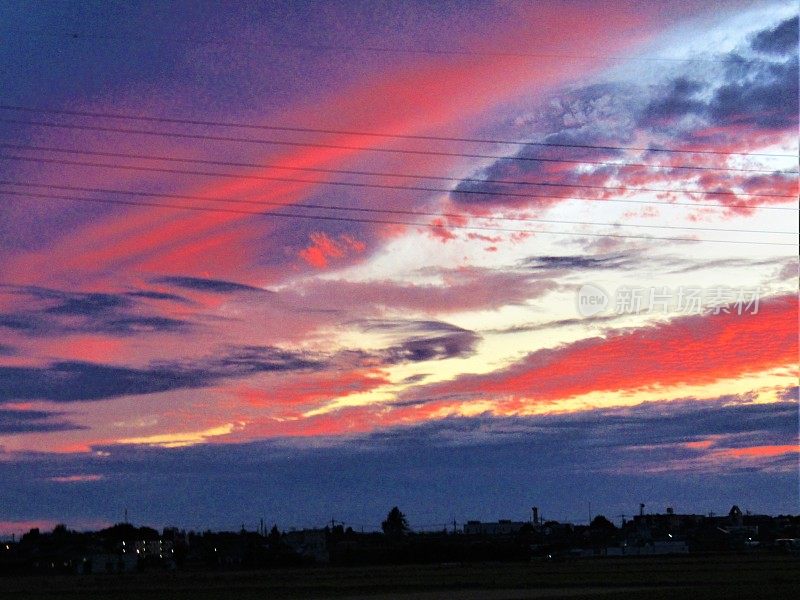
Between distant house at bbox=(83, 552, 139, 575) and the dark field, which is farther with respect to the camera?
distant house at bbox=(83, 552, 139, 575)

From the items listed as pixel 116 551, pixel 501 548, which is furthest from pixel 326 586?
pixel 116 551

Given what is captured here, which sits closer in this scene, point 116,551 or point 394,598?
point 394,598

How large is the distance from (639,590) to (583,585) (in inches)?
448

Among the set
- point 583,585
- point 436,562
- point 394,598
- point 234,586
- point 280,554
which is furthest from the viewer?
point 280,554

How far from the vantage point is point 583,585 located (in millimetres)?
88500

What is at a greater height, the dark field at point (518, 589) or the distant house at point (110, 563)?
the distant house at point (110, 563)

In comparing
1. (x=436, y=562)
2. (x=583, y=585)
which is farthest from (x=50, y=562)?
(x=583, y=585)

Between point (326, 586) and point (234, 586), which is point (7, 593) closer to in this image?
point (234, 586)

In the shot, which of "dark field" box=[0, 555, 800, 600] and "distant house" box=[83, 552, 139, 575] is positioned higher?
"distant house" box=[83, 552, 139, 575]

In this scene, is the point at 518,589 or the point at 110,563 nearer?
the point at 518,589

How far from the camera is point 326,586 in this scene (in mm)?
94125

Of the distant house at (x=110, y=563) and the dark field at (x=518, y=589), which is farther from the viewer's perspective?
the distant house at (x=110, y=563)

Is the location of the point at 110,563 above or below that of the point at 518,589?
above

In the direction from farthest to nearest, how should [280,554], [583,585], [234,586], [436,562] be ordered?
[280,554] → [436,562] → [234,586] → [583,585]
